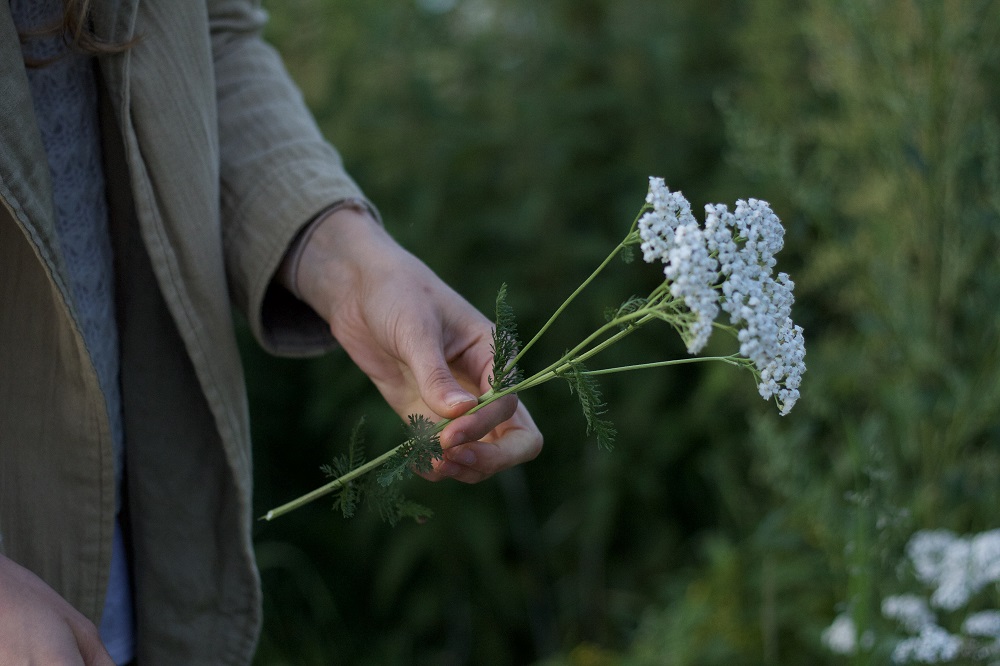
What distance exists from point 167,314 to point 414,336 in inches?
14.0

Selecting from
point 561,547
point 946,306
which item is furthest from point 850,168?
point 561,547

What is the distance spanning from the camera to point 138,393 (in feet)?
3.64

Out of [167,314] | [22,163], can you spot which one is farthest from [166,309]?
[22,163]

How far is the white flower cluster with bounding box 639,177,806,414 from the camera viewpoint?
2.56 feet

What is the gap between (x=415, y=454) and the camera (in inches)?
35.5

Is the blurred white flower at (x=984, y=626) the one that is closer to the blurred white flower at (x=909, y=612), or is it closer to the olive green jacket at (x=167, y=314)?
the blurred white flower at (x=909, y=612)

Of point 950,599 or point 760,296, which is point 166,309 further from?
point 950,599

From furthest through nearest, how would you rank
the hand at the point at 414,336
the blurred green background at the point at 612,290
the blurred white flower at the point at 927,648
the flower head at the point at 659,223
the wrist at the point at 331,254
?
1. the blurred green background at the point at 612,290
2. the blurred white flower at the point at 927,648
3. the wrist at the point at 331,254
4. the hand at the point at 414,336
5. the flower head at the point at 659,223

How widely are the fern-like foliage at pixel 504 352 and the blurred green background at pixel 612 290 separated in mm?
1251

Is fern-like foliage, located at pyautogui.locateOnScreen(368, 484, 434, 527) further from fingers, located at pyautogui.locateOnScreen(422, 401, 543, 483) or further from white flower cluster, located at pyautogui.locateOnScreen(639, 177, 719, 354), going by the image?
white flower cluster, located at pyautogui.locateOnScreen(639, 177, 719, 354)

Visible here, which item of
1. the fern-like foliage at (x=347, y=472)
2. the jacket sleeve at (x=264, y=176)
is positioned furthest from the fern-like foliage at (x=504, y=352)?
the jacket sleeve at (x=264, y=176)

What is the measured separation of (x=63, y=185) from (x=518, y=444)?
54cm

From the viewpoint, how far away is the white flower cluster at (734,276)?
78 centimetres

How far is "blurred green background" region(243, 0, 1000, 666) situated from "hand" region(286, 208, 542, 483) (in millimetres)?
1152
